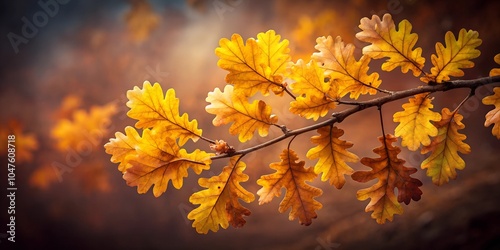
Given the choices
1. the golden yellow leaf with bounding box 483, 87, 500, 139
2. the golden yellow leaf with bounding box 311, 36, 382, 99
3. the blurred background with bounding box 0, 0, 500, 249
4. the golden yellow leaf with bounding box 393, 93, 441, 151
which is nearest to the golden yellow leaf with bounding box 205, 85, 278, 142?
the golden yellow leaf with bounding box 311, 36, 382, 99

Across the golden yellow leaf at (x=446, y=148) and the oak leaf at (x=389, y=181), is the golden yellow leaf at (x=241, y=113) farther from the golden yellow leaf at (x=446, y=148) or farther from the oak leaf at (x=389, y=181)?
the golden yellow leaf at (x=446, y=148)

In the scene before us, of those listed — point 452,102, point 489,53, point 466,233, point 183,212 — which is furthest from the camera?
point 183,212

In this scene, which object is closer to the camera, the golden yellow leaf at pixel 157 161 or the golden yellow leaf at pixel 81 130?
the golden yellow leaf at pixel 157 161

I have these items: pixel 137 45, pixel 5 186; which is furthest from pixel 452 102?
pixel 5 186

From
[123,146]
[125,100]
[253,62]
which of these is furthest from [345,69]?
[125,100]

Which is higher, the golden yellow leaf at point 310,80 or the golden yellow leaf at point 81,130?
the golden yellow leaf at point 81,130

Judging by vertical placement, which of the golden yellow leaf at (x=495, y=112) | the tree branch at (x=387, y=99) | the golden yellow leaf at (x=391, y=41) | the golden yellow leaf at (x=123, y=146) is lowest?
the golden yellow leaf at (x=495, y=112)

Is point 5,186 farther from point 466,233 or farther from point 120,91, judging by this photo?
point 466,233

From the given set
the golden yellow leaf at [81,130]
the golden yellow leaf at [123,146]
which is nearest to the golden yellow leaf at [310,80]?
the golden yellow leaf at [123,146]
